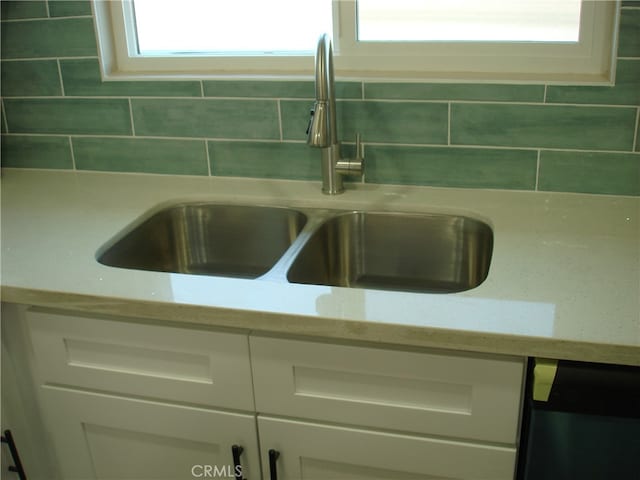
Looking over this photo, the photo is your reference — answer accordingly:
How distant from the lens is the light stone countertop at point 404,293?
3.29 ft

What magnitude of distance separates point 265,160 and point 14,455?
0.86 metres

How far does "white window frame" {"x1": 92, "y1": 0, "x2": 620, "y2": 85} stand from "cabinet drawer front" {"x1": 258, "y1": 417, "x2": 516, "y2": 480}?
80 centimetres

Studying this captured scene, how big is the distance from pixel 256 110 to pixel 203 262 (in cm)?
40

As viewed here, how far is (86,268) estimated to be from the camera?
1.25m

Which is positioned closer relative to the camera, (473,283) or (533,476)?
(533,476)

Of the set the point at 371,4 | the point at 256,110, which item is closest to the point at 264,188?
the point at 256,110

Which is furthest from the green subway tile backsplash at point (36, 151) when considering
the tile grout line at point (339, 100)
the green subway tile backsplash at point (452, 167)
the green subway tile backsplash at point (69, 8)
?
the green subway tile backsplash at point (452, 167)

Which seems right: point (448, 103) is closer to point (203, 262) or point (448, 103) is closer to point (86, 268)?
point (203, 262)

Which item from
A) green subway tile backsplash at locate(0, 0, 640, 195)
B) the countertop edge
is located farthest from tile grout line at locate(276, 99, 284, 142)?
the countertop edge

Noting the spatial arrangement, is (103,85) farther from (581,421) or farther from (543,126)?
(581,421)

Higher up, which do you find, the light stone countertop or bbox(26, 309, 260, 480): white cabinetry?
the light stone countertop

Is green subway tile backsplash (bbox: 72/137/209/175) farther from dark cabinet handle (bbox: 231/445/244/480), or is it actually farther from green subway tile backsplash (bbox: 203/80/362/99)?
dark cabinet handle (bbox: 231/445/244/480)

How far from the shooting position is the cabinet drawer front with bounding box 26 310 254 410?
1158mm

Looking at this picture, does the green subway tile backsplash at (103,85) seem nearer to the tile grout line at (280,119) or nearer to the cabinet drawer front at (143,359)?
the tile grout line at (280,119)
